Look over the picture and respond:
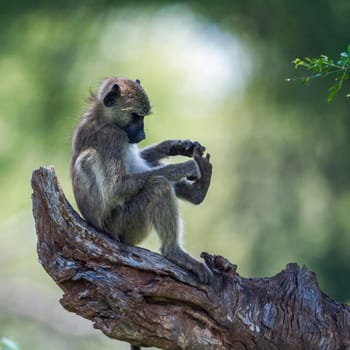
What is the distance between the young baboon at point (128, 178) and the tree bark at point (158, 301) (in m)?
0.45

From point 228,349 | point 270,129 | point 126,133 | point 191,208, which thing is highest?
point 270,129

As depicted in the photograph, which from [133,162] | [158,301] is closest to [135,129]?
[133,162]

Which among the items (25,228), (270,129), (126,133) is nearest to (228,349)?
(126,133)

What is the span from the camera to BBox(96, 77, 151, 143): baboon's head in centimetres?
950

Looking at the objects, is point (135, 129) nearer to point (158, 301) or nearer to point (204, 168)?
point (204, 168)

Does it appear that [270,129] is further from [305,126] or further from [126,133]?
[126,133]

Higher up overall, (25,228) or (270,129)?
(270,129)

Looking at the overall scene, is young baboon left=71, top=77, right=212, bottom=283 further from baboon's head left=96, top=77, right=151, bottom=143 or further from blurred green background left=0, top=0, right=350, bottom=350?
blurred green background left=0, top=0, right=350, bottom=350

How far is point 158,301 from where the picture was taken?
26.8ft

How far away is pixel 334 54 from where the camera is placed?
1593cm

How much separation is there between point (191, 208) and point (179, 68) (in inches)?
120

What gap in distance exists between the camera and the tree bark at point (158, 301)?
8.05 m

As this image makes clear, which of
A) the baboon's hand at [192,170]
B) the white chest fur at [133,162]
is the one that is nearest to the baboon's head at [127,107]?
the white chest fur at [133,162]

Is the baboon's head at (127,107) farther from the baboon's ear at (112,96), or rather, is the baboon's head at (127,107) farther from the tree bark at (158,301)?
the tree bark at (158,301)
